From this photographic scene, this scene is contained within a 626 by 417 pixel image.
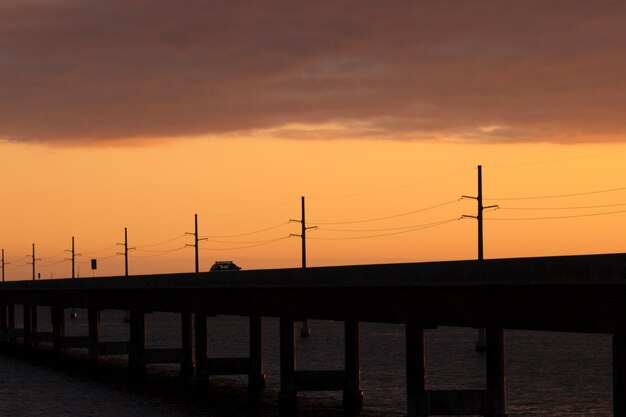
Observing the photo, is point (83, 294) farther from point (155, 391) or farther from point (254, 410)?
point (254, 410)

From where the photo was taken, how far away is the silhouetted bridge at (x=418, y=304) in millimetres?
33562

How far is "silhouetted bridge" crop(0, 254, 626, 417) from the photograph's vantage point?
110 ft

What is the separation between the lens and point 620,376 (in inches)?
1252

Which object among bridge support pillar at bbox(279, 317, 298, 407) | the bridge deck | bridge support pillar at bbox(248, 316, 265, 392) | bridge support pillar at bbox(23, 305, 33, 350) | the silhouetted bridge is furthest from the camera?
bridge support pillar at bbox(23, 305, 33, 350)

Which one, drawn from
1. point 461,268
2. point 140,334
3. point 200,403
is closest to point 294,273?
point 200,403

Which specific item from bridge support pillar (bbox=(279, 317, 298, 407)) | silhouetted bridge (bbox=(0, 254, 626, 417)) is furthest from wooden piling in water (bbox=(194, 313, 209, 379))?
bridge support pillar (bbox=(279, 317, 298, 407))

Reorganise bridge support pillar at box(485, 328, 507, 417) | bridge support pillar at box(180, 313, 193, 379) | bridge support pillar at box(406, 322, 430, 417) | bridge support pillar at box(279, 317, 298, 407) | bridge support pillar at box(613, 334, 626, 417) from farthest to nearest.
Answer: bridge support pillar at box(180, 313, 193, 379), bridge support pillar at box(279, 317, 298, 407), bridge support pillar at box(485, 328, 507, 417), bridge support pillar at box(406, 322, 430, 417), bridge support pillar at box(613, 334, 626, 417)

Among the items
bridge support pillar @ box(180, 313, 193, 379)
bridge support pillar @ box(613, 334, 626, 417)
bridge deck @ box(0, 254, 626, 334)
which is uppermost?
bridge deck @ box(0, 254, 626, 334)

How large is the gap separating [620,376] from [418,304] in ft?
40.5

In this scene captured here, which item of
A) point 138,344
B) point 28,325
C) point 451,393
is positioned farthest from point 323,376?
point 28,325

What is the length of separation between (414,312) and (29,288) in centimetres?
7758

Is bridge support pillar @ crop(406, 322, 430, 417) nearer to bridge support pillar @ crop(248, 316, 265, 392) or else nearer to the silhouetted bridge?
the silhouetted bridge

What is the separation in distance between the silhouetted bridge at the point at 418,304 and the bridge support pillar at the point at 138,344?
371 cm

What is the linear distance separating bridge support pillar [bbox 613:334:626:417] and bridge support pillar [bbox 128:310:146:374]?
175 feet
